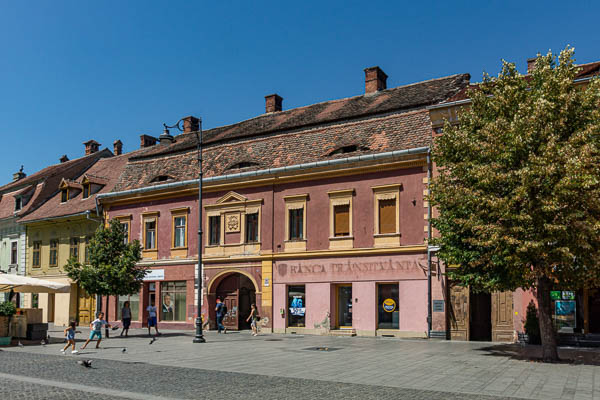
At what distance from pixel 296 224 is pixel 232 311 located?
5898 millimetres

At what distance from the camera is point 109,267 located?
26656 millimetres

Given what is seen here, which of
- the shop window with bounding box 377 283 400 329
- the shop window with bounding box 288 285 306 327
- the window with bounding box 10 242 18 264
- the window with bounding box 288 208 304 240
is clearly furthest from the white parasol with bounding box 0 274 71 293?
the window with bounding box 10 242 18 264

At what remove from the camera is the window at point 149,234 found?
1308 inches

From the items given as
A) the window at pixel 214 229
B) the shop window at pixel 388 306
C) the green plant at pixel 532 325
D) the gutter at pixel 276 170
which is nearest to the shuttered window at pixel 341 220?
the gutter at pixel 276 170

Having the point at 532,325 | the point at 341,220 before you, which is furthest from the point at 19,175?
the point at 532,325

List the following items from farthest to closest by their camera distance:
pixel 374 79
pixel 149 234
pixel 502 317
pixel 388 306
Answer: pixel 149 234, pixel 374 79, pixel 388 306, pixel 502 317

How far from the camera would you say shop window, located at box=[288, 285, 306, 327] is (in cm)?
2788

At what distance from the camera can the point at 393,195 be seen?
25797 mm

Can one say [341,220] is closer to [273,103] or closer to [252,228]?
[252,228]

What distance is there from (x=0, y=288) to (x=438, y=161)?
17859 millimetres

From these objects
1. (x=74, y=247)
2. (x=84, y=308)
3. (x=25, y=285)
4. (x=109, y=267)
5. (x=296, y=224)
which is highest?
(x=296, y=224)

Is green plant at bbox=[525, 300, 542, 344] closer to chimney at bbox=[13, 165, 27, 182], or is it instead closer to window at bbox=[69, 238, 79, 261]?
window at bbox=[69, 238, 79, 261]

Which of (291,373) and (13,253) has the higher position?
(13,253)

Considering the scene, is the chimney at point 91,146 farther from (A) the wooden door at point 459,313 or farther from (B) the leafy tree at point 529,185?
(B) the leafy tree at point 529,185
